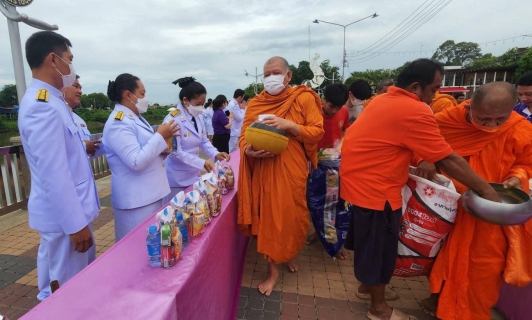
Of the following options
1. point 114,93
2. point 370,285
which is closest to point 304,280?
point 370,285

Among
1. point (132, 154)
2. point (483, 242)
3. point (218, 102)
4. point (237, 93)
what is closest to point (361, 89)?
point (483, 242)

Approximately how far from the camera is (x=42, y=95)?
1576 mm

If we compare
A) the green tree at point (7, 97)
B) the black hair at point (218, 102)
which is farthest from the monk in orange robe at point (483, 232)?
the green tree at point (7, 97)

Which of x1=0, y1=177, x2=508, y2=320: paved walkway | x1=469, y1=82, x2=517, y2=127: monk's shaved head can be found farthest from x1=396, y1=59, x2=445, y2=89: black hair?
x1=0, y1=177, x2=508, y2=320: paved walkway

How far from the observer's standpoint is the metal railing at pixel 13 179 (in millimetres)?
4098

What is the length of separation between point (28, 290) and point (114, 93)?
190 cm

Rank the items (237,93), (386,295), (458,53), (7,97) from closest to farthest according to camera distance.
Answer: (386,295)
(237,93)
(7,97)
(458,53)

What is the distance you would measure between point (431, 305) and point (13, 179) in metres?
5.44

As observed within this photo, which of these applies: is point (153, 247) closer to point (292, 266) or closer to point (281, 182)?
point (281, 182)

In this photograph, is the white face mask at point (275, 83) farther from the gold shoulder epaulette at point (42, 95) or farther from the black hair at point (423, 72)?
the gold shoulder epaulette at point (42, 95)

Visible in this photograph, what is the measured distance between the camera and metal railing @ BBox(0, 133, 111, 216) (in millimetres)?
4098

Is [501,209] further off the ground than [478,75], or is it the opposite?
[478,75]

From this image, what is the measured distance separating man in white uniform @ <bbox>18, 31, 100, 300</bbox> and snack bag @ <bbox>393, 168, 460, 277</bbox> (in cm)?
207

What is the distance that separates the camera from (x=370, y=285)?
213 centimetres
